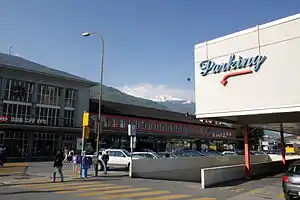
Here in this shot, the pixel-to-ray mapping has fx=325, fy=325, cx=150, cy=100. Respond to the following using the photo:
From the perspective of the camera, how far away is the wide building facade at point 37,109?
42.8 meters

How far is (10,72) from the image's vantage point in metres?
43.5

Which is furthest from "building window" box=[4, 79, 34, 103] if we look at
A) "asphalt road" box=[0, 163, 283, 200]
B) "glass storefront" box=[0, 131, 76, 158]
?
"asphalt road" box=[0, 163, 283, 200]

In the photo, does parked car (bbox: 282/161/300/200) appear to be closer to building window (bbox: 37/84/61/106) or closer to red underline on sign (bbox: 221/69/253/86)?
red underline on sign (bbox: 221/69/253/86)

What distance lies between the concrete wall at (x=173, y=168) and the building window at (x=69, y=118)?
25.1 metres

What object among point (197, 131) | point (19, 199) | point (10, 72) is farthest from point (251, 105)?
point (197, 131)

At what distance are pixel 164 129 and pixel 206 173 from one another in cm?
5074

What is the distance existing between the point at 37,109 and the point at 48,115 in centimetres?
188

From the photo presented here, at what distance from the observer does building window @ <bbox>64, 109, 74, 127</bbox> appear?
49150 millimetres

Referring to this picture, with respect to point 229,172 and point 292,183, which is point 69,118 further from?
point 292,183

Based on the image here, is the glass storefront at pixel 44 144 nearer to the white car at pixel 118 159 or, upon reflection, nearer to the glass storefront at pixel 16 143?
the glass storefront at pixel 16 143

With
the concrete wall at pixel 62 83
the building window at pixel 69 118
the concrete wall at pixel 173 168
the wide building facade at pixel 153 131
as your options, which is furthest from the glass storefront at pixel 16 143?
the concrete wall at pixel 173 168

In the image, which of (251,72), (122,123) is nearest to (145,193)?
(251,72)

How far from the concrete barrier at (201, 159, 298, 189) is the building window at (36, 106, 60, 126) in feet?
102

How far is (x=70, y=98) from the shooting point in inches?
1997
